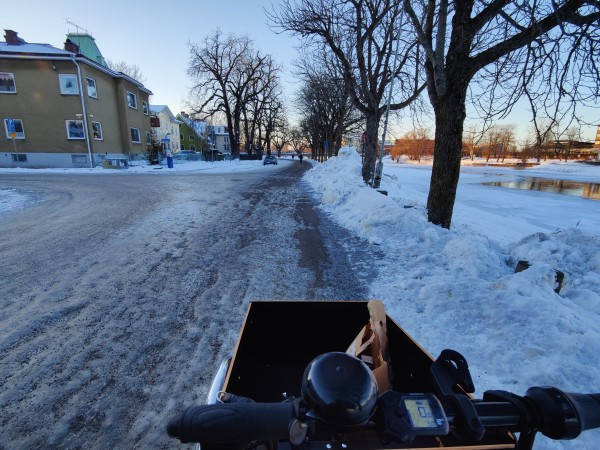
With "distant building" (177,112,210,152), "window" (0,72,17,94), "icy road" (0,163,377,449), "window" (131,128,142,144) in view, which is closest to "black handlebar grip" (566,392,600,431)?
"icy road" (0,163,377,449)

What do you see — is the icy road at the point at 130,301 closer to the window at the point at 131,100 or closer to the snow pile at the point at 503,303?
the snow pile at the point at 503,303

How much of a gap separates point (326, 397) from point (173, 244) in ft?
20.2

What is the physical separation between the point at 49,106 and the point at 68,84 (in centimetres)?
240

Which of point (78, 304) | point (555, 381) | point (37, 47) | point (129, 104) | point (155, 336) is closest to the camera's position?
point (555, 381)

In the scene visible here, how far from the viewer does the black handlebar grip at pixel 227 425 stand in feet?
2.38

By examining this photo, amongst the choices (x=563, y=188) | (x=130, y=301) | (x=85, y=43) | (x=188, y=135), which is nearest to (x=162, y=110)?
(x=188, y=135)

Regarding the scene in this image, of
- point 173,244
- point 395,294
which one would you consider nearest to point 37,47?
point 173,244

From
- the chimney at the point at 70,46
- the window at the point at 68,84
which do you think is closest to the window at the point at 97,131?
the window at the point at 68,84

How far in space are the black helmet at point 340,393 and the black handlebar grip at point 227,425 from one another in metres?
0.09

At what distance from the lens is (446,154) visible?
7.00 m

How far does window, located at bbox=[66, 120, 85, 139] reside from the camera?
88.1ft

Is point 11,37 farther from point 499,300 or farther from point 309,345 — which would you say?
point 499,300

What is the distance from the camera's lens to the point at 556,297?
12.1 feet

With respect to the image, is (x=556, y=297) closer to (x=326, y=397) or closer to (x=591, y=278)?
(x=591, y=278)
